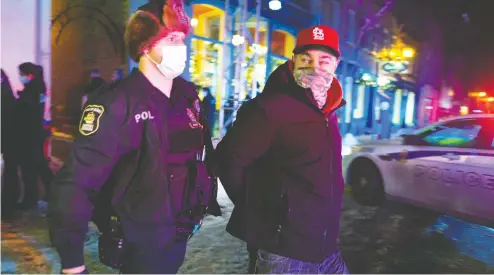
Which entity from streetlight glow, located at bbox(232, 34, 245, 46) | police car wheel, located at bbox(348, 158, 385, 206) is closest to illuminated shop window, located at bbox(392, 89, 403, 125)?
streetlight glow, located at bbox(232, 34, 245, 46)

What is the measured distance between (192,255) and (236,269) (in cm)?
53

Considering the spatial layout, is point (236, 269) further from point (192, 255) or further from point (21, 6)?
point (21, 6)

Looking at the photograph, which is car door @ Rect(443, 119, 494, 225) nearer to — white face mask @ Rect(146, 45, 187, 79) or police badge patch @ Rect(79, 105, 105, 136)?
white face mask @ Rect(146, 45, 187, 79)

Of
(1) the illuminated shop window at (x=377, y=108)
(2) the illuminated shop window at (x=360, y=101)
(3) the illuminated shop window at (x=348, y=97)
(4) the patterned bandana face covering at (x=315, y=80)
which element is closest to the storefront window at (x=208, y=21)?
(3) the illuminated shop window at (x=348, y=97)

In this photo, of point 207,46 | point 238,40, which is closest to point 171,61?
point 238,40

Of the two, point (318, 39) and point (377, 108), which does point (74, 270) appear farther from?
point (377, 108)

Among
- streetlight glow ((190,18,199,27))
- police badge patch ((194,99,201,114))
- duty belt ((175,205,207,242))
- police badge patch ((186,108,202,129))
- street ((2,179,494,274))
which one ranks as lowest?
street ((2,179,494,274))

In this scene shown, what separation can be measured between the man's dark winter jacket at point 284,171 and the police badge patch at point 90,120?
65 cm

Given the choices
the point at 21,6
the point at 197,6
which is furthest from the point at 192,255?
the point at 197,6

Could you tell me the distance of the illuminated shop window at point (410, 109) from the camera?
30408mm

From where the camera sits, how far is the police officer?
5.06 ft

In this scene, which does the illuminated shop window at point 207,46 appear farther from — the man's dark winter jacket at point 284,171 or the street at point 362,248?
the man's dark winter jacket at point 284,171

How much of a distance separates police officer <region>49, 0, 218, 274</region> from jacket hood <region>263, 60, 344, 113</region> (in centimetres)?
41

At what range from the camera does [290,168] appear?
197 cm
